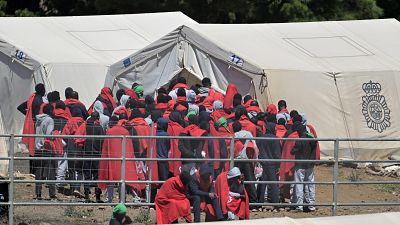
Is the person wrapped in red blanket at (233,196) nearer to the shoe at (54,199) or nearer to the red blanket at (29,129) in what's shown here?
the shoe at (54,199)

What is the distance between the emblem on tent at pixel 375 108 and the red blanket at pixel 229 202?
873cm

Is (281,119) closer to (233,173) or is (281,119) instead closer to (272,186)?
(272,186)

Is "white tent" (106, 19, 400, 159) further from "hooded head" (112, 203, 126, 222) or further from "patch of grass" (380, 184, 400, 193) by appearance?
"hooded head" (112, 203, 126, 222)

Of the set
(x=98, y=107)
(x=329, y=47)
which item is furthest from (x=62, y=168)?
(x=329, y=47)

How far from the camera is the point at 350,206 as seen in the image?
15.9m

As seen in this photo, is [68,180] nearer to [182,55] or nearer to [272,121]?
[272,121]

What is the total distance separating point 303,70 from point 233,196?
27.2 feet

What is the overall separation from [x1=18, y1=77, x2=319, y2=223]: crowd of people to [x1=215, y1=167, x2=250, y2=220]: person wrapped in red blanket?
1 cm

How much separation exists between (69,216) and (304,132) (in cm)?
370

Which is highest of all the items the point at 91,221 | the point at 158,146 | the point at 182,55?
the point at 182,55

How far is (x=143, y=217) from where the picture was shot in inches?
597

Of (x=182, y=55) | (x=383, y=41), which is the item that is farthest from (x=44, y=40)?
(x=383, y=41)

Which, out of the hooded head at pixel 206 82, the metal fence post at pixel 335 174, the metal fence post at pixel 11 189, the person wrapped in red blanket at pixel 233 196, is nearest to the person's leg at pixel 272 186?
the metal fence post at pixel 335 174

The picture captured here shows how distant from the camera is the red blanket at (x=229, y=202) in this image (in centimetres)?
1407
